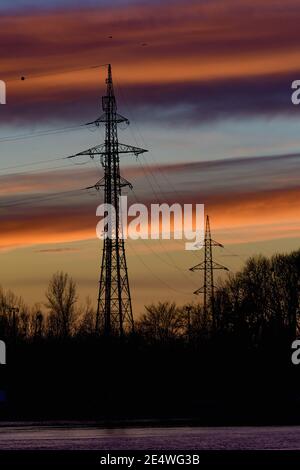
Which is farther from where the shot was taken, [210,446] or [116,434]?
[116,434]

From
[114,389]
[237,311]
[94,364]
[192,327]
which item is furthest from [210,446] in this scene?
[192,327]

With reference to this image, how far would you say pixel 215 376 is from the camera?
146 metres

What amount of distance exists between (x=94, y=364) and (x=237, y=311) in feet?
91.1

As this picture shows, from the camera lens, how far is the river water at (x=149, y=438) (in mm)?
84188

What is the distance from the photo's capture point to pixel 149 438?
90.6 m

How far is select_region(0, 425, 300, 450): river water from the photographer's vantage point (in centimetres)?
8419

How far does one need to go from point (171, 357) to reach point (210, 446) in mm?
78642

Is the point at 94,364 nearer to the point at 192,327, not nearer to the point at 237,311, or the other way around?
the point at 237,311

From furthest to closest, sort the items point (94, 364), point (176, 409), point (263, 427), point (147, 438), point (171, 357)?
1. point (171, 357)
2. point (94, 364)
3. point (176, 409)
4. point (263, 427)
5. point (147, 438)

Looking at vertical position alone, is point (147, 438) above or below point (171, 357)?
below

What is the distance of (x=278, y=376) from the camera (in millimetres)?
145375
